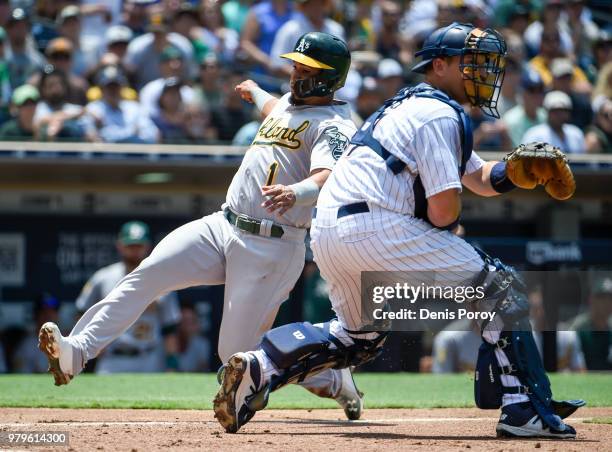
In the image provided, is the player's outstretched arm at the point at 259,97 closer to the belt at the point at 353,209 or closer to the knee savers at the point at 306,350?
the belt at the point at 353,209

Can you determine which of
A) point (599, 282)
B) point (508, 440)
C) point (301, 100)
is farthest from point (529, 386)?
point (599, 282)

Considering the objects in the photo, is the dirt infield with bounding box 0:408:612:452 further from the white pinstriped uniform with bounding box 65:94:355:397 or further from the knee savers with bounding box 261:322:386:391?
the white pinstriped uniform with bounding box 65:94:355:397

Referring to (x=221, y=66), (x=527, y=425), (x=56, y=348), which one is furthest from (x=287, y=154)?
(x=221, y=66)

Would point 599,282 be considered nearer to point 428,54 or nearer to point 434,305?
point 434,305

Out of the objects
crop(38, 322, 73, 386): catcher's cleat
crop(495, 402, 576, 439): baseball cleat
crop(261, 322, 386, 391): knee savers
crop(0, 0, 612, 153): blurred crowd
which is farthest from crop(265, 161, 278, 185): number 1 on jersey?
crop(0, 0, 612, 153): blurred crowd

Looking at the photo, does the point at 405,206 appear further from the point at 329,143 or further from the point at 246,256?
the point at 246,256

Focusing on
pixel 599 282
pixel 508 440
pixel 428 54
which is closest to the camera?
pixel 508 440
